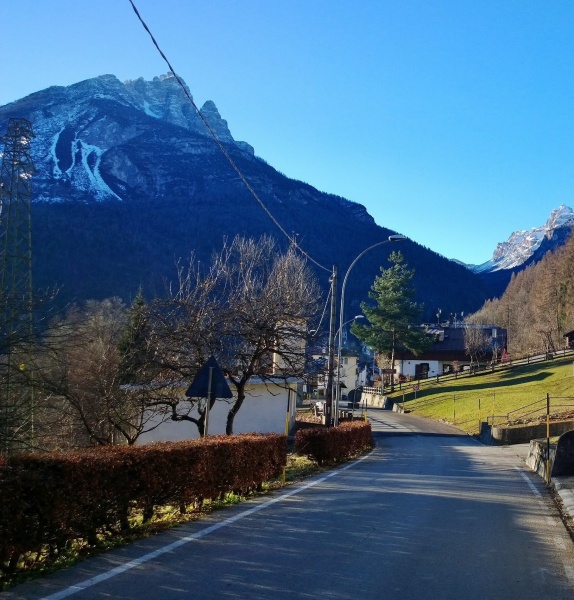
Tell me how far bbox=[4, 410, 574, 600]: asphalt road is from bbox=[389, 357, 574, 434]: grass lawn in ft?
92.5

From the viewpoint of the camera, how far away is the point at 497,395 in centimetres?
5275

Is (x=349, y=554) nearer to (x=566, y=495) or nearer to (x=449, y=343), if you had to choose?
(x=566, y=495)

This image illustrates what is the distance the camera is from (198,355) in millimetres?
18766

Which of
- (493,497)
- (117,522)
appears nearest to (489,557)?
(117,522)

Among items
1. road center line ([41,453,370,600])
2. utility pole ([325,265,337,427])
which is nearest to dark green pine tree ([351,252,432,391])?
utility pole ([325,265,337,427])

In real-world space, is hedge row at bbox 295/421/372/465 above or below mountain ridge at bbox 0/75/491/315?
below

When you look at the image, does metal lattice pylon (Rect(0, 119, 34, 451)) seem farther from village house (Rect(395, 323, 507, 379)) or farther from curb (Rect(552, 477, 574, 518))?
village house (Rect(395, 323, 507, 379))

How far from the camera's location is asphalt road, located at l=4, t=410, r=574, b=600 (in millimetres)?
6023

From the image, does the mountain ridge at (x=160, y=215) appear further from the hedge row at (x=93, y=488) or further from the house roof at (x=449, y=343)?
the hedge row at (x=93, y=488)

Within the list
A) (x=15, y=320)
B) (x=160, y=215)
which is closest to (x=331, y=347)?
(x=15, y=320)

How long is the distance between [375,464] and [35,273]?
5710 centimetres

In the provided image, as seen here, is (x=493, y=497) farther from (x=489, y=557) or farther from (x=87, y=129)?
(x=87, y=129)

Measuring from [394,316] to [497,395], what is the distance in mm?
21176

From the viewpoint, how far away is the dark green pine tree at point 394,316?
72.1 m
